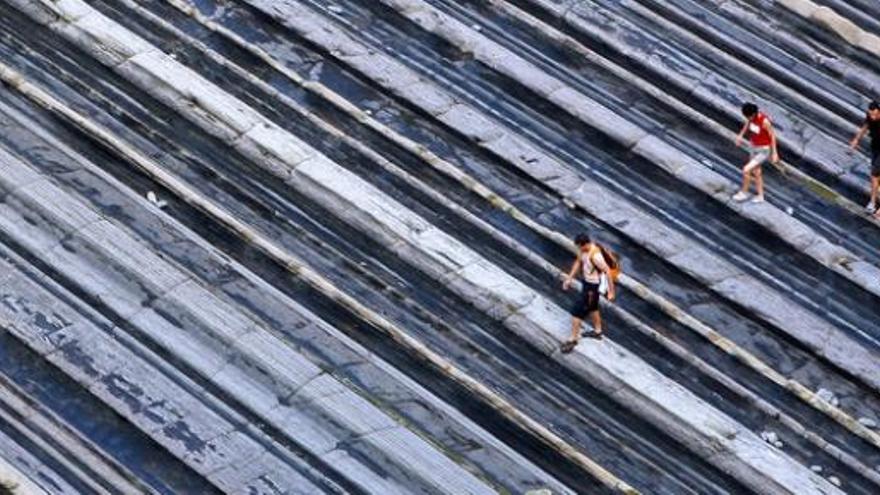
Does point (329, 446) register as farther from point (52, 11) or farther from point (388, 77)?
point (52, 11)

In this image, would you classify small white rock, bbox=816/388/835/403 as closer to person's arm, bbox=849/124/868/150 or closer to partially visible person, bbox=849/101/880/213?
partially visible person, bbox=849/101/880/213

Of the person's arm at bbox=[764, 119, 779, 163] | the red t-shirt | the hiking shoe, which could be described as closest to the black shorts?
the hiking shoe

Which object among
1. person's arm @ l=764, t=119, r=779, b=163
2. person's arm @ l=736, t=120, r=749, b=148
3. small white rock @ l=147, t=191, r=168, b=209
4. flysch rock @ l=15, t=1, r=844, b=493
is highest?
person's arm @ l=736, t=120, r=749, b=148

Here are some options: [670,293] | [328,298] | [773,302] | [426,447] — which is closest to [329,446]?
[426,447]

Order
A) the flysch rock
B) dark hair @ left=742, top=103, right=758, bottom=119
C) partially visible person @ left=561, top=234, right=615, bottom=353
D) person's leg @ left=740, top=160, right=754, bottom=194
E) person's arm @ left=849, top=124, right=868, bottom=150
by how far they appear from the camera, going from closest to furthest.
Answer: the flysch rock < partially visible person @ left=561, top=234, right=615, bottom=353 < dark hair @ left=742, top=103, right=758, bottom=119 < person's leg @ left=740, top=160, right=754, bottom=194 < person's arm @ left=849, top=124, right=868, bottom=150

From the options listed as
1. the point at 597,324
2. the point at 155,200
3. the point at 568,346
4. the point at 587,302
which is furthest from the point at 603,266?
the point at 155,200
